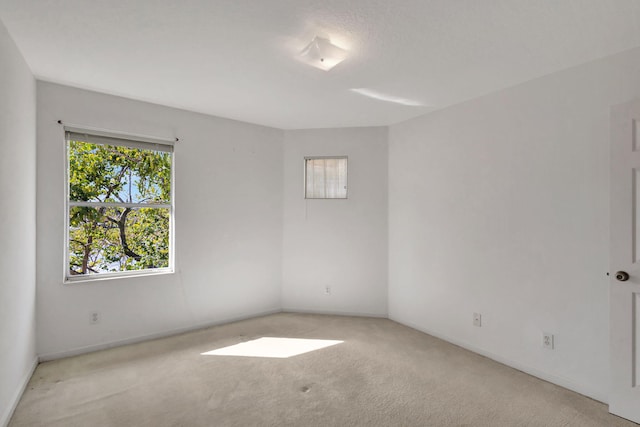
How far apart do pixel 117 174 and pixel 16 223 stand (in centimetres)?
112

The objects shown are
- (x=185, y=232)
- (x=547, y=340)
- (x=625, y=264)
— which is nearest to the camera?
(x=625, y=264)

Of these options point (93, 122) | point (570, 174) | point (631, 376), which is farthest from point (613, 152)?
point (93, 122)

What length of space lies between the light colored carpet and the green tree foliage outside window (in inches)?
34.7

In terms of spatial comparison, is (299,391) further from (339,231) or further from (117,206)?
(117,206)

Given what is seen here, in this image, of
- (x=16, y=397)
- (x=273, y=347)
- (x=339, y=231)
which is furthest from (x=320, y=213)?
(x=16, y=397)

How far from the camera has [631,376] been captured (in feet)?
6.89

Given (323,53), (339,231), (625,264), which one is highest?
(323,53)

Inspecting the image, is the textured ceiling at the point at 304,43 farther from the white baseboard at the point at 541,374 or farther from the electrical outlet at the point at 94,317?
the white baseboard at the point at 541,374

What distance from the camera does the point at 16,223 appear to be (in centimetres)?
228

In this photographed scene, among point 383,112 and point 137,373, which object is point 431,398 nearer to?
point 137,373

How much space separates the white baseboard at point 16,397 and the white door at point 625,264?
3928 millimetres

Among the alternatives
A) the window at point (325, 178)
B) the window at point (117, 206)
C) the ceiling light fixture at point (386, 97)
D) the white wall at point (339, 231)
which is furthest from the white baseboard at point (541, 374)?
the window at point (117, 206)

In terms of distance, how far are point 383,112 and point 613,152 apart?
6.80ft

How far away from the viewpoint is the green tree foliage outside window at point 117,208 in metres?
3.11
